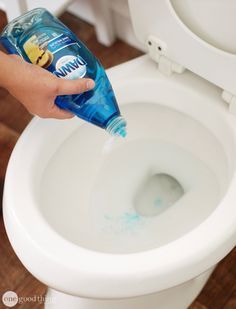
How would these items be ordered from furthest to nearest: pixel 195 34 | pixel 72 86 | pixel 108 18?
1. pixel 108 18
2. pixel 195 34
3. pixel 72 86

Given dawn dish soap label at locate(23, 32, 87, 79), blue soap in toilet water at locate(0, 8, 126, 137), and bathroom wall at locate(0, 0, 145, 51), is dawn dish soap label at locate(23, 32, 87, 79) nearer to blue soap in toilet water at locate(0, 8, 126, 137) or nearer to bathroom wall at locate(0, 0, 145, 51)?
blue soap in toilet water at locate(0, 8, 126, 137)

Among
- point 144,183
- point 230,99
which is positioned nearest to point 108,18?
point 144,183

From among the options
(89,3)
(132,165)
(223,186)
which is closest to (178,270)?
(223,186)

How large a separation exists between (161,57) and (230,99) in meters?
0.14

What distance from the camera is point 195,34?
2.49 feet

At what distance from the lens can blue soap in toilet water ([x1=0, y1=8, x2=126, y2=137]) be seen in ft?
2.29

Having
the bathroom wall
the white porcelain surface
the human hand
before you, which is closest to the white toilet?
the white porcelain surface

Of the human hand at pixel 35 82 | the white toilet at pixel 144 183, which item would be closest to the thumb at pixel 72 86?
the human hand at pixel 35 82

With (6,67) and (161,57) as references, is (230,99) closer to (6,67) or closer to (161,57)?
(161,57)

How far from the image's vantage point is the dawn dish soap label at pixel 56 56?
2.28ft

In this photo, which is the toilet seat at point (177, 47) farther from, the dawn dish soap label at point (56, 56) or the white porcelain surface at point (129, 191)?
the dawn dish soap label at point (56, 56)

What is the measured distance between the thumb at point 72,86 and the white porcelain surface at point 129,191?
0.15 metres

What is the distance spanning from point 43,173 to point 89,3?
64cm

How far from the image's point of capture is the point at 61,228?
2.66 feet
